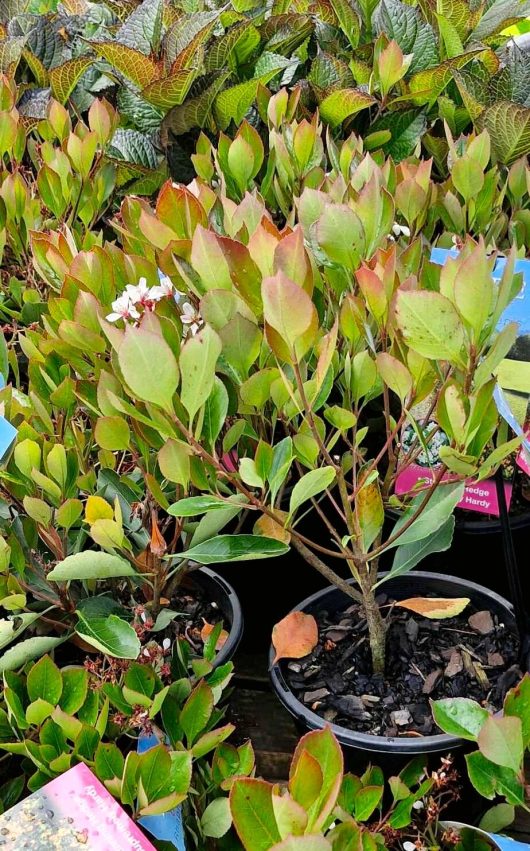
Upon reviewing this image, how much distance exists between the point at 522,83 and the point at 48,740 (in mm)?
1572

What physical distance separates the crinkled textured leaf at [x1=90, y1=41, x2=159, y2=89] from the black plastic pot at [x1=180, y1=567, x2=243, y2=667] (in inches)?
46.0

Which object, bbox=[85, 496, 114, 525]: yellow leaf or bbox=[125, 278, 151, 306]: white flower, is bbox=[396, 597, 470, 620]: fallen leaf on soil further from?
bbox=[125, 278, 151, 306]: white flower

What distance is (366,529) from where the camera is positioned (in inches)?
40.1

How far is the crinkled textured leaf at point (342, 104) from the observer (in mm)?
1761

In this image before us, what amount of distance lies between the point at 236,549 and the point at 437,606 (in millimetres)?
330

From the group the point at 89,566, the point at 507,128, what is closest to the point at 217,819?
the point at 89,566

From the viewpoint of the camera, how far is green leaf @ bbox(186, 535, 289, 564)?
938 millimetres

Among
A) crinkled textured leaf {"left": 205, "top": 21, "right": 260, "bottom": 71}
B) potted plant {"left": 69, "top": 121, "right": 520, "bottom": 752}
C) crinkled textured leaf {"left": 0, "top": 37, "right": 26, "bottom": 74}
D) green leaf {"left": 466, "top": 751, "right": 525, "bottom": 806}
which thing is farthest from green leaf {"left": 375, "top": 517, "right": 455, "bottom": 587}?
crinkled textured leaf {"left": 0, "top": 37, "right": 26, "bottom": 74}

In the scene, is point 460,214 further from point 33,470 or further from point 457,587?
point 33,470

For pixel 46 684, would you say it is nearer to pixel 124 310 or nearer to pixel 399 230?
pixel 124 310

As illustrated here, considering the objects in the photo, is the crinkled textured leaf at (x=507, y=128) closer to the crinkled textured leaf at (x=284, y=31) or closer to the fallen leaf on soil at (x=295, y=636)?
the crinkled textured leaf at (x=284, y=31)

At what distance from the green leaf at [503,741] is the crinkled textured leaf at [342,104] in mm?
1346

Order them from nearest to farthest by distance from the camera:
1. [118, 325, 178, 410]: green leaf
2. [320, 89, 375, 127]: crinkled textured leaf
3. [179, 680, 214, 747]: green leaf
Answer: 1. [118, 325, 178, 410]: green leaf
2. [179, 680, 214, 747]: green leaf
3. [320, 89, 375, 127]: crinkled textured leaf

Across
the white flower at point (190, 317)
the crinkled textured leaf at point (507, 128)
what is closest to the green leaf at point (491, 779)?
the white flower at point (190, 317)
